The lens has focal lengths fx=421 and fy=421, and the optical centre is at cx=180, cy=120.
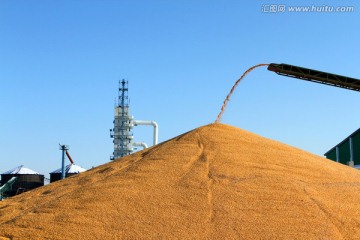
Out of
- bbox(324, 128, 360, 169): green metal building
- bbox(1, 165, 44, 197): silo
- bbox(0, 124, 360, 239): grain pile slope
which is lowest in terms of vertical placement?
bbox(1, 165, 44, 197): silo

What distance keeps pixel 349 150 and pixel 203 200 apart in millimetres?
24680

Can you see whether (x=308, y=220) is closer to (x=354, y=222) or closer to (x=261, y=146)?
(x=354, y=222)

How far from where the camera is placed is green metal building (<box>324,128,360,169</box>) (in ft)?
89.7

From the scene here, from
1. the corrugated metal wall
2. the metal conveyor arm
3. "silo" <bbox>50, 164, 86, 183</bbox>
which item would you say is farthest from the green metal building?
"silo" <bbox>50, 164, 86, 183</bbox>

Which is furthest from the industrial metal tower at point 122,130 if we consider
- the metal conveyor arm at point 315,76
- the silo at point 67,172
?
the metal conveyor arm at point 315,76

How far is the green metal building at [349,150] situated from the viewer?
27.3 m

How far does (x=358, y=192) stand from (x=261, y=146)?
2467 millimetres

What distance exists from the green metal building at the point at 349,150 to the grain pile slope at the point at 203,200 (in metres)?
19.3

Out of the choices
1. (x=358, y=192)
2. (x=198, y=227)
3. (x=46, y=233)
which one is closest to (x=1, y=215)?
(x=46, y=233)

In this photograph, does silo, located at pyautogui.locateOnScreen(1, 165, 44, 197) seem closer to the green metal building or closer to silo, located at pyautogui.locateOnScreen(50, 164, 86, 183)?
silo, located at pyautogui.locateOnScreen(50, 164, 86, 183)

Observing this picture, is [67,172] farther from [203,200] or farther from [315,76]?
[203,200]

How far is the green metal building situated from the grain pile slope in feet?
63.2

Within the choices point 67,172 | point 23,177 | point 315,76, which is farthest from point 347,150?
point 23,177

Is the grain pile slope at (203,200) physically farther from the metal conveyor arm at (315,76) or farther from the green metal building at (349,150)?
the green metal building at (349,150)
